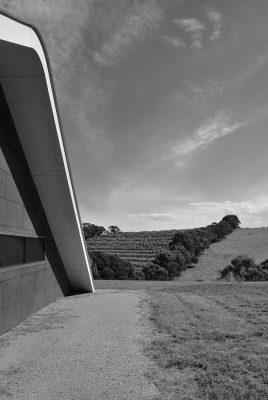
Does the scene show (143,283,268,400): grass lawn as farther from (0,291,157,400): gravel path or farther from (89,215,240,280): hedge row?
(89,215,240,280): hedge row

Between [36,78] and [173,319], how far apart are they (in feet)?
21.5

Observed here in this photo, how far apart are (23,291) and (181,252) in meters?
38.6

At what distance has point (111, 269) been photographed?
33.6m

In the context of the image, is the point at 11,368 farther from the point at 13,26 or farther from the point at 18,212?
the point at 13,26

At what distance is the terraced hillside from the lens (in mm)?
54906

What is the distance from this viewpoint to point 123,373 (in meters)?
4.98

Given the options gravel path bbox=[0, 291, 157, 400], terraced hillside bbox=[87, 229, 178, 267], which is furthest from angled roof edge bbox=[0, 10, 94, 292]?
terraced hillside bbox=[87, 229, 178, 267]

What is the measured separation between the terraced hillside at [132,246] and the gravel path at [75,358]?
3893cm

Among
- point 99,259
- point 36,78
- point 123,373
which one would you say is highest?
point 36,78

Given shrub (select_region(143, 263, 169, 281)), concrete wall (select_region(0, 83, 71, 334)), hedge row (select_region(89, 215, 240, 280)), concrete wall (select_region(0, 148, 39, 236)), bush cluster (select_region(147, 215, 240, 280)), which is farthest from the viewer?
bush cluster (select_region(147, 215, 240, 280))

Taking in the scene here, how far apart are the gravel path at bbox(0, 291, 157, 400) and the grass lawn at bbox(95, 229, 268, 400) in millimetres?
310

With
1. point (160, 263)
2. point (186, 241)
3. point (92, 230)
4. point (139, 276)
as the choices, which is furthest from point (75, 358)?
point (92, 230)

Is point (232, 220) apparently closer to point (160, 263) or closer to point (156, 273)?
point (160, 263)

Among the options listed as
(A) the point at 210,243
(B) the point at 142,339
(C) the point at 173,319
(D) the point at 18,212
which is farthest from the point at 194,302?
(A) the point at 210,243
